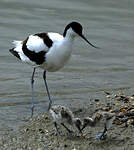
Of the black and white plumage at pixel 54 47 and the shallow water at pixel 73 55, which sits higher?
the black and white plumage at pixel 54 47

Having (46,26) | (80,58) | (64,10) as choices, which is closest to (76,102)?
(80,58)

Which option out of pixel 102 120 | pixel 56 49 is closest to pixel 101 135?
pixel 102 120

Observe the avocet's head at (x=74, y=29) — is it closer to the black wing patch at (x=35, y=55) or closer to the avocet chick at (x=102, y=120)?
the black wing patch at (x=35, y=55)

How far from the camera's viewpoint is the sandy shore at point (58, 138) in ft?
18.2

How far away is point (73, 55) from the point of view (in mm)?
10750

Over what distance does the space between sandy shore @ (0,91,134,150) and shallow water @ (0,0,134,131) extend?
374 mm

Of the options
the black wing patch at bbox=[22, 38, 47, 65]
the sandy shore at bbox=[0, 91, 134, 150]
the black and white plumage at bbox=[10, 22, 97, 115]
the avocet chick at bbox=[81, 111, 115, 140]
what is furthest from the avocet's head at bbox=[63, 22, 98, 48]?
the avocet chick at bbox=[81, 111, 115, 140]

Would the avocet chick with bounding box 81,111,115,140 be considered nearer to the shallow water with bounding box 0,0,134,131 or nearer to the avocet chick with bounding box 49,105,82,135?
the avocet chick with bounding box 49,105,82,135

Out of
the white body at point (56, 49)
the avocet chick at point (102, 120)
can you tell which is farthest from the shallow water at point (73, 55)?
the avocet chick at point (102, 120)

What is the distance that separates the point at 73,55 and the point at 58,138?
5038mm

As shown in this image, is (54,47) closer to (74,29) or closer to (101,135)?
(74,29)

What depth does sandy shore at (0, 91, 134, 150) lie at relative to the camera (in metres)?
5.54

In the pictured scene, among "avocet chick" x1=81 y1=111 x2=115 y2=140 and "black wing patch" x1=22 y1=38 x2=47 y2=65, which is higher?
"black wing patch" x1=22 y1=38 x2=47 y2=65

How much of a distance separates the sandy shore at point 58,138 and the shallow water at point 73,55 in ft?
1.23
